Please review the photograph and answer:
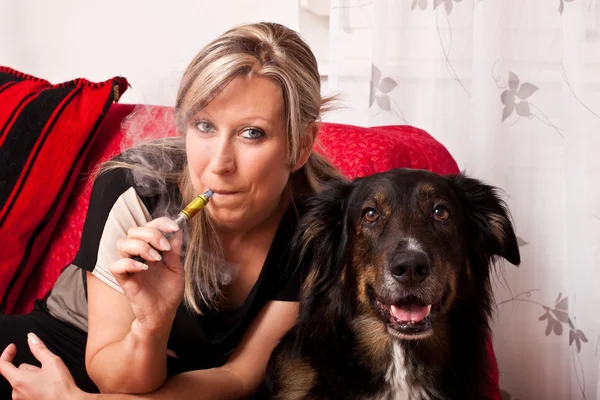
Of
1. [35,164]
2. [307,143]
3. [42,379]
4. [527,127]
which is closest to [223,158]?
[307,143]

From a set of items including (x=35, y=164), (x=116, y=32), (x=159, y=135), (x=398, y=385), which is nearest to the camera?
(x=398, y=385)

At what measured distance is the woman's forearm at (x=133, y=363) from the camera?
1.47 m

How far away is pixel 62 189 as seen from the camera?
7.34ft

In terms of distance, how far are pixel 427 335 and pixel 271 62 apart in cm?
69

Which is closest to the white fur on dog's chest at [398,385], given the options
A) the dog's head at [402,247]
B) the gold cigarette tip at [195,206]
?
the dog's head at [402,247]

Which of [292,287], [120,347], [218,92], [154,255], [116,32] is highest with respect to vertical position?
[116,32]

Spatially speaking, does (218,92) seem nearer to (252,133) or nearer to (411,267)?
(252,133)

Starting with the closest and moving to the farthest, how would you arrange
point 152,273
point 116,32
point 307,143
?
point 152,273 < point 307,143 < point 116,32

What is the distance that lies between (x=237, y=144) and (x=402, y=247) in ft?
1.39

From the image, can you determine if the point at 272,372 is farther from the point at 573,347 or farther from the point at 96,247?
the point at 573,347

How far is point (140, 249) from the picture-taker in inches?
50.4

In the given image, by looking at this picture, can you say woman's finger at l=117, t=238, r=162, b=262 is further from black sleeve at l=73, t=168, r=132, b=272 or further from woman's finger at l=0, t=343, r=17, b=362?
woman's finger at l=0, t=343, r=17, b=362

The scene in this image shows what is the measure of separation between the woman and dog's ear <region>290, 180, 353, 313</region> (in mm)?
88

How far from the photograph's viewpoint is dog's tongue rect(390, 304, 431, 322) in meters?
1.54
